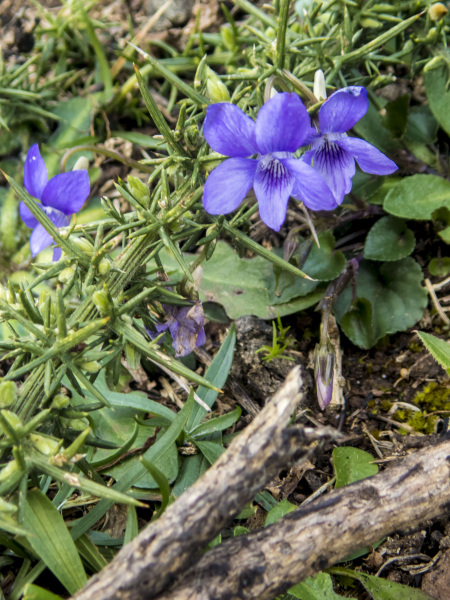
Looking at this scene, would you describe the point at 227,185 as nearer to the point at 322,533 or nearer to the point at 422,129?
the point at 322,533

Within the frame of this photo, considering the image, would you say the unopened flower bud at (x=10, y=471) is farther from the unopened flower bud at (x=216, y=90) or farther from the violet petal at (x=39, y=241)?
the unopened flower bud at (x=216, y=90)

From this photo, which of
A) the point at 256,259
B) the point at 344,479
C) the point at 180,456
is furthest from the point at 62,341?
the point at 256,259

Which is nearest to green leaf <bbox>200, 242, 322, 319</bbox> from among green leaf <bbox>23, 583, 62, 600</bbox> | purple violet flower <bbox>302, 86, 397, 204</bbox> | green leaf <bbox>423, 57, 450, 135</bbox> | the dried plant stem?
the dried plant stem

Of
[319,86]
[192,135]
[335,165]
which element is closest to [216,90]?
[192,135]

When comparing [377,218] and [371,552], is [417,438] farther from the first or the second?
[377,218]

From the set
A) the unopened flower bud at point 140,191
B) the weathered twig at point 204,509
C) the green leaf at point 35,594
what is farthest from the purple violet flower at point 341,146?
the green leaf at point 35,594
